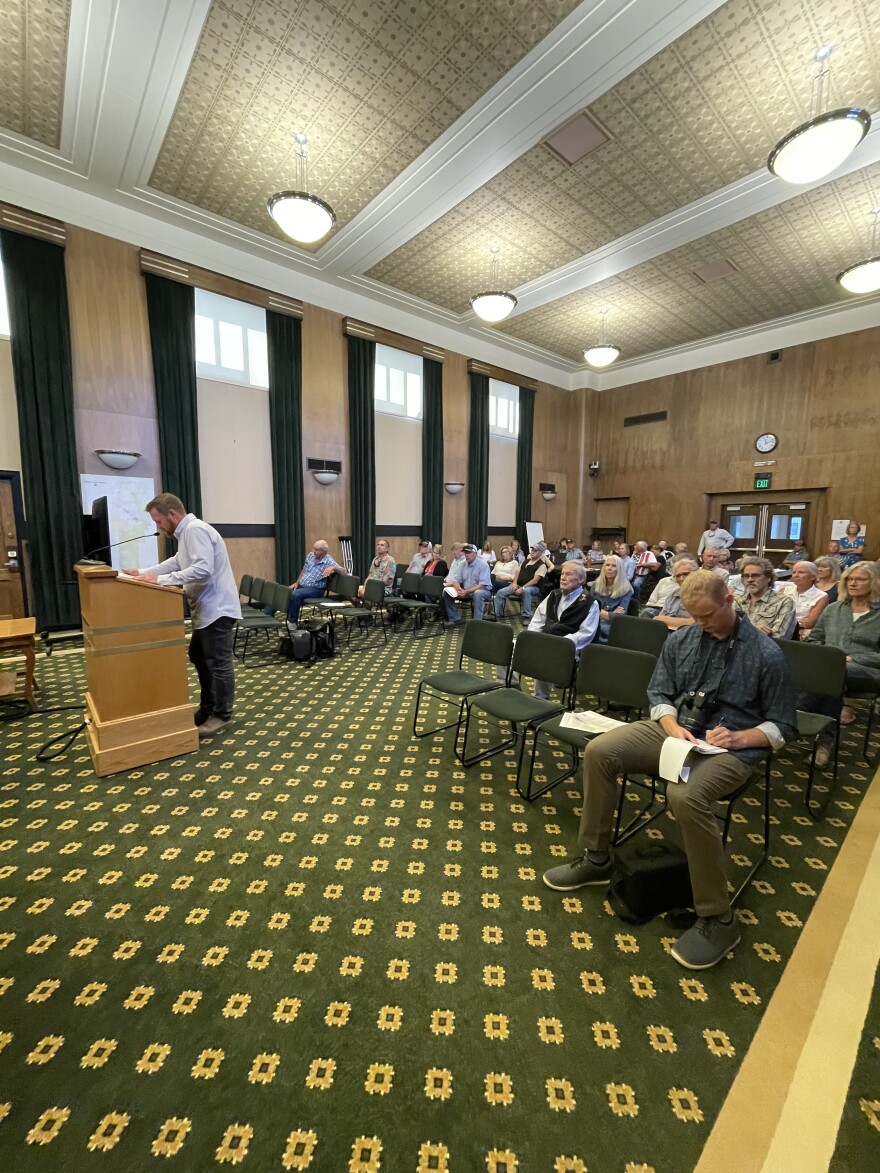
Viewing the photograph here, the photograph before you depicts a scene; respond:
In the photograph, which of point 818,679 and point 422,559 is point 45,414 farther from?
point 818,679

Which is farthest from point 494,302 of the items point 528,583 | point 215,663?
point 215,663

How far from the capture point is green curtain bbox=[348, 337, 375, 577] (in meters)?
9.13

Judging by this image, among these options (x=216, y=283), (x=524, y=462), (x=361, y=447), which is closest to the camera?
(x=216, y=283)

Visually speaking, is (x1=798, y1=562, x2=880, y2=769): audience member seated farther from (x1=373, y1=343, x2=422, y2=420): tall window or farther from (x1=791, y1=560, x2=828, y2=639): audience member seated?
(x1=373, y1=343, x2=422, y2=420): tall window

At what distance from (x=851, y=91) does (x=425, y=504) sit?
7975 mm

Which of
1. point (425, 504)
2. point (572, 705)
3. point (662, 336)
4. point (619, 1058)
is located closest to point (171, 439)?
point (425, 504)

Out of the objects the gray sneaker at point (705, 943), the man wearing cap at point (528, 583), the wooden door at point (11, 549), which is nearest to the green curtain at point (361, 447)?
the man wearing cap at point (528, 583)

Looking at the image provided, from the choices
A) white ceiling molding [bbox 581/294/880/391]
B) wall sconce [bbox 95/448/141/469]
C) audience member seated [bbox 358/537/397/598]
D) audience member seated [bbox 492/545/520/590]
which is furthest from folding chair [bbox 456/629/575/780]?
white ceiling molding [bbox 581/294/880/391]

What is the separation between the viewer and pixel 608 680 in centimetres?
306

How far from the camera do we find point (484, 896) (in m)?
2.12

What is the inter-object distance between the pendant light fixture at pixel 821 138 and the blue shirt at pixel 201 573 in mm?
6069

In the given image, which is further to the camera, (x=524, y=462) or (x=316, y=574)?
(x=524, y=462)

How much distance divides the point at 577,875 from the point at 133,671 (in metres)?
2.85

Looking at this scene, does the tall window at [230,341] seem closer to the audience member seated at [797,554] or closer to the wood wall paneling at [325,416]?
the wood wall paneling at [325,416]
